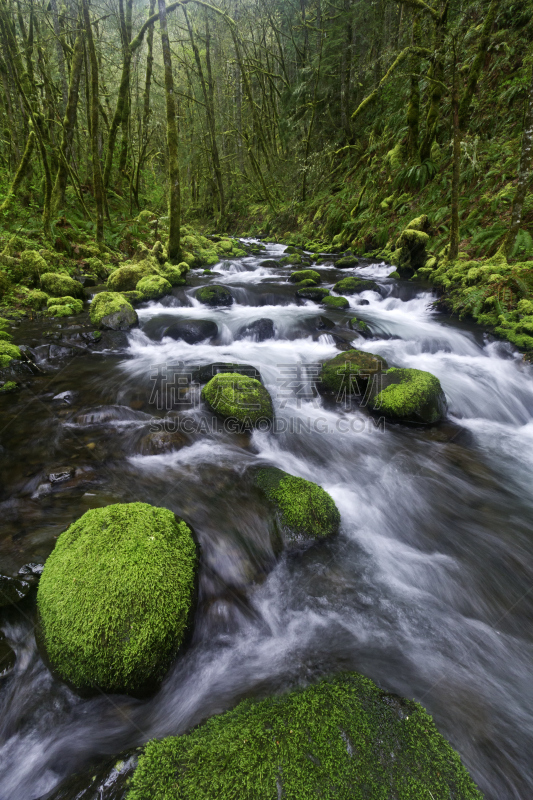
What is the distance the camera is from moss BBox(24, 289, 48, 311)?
8844 mm

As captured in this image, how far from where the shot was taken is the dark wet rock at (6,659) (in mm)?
2137

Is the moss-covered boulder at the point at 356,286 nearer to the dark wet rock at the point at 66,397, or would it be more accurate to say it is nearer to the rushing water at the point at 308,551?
the rushing water at the point at 308,551

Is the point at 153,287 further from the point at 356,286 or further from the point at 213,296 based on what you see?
the point at 356,286

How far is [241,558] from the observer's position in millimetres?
3215

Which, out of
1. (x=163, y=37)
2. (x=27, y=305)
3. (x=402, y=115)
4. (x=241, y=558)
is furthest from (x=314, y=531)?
(x=402, y=115)

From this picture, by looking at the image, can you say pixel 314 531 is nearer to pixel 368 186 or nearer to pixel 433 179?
pixel 433 179

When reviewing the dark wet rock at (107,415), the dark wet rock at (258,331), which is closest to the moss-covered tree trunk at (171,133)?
the dark wet rock at (258,331)

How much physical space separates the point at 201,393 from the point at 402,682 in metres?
4.27

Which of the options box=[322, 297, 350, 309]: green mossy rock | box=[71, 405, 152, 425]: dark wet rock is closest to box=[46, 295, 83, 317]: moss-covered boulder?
box=[71, 405, 152, 425]: dark wet rock

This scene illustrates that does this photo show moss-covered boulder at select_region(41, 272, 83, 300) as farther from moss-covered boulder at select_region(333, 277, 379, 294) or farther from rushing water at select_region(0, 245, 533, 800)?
moss-covered boulder at select_region(333, 277, 379, 294)

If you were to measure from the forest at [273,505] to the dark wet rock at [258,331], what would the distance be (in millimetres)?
142

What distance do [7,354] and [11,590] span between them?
501 cm

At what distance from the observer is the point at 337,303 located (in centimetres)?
1021

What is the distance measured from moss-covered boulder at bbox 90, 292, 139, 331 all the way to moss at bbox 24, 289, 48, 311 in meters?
1.79
